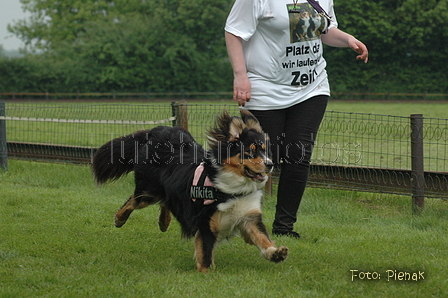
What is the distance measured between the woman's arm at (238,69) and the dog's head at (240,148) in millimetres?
313

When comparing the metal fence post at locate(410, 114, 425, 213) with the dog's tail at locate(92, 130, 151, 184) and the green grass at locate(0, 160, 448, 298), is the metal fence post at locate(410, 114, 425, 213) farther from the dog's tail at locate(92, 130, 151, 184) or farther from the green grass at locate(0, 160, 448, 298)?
the dog's tail at locate(92, 130, 151, 184)

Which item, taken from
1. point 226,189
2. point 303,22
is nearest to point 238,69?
point 303,22

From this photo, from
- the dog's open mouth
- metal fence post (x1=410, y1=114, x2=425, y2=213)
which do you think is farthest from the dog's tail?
metal fence post (x1=410, y1=114, x2=425, y2=213)

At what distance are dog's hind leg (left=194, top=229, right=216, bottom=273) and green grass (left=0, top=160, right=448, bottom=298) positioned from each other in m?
0.10

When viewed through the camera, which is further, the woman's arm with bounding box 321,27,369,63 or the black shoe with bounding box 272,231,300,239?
the black shoe with bounding box 272,231,300,239

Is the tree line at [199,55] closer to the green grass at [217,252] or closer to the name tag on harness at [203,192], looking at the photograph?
the green grass at [217,252]

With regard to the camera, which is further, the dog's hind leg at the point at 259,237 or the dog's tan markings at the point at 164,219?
the dog's tan markings at the point at 164,219

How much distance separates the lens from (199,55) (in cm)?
4328

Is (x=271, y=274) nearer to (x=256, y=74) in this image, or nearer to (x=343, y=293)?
(x=343, y=293)

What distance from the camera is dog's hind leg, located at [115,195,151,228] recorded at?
16.7 ft

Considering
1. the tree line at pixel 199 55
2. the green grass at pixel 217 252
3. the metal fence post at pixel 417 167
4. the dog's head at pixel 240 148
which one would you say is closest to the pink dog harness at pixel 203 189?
the dog's head at pixel 240 148

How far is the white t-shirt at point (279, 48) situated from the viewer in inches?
170

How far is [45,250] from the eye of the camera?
4535 mm

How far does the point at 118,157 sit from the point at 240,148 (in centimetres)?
194
